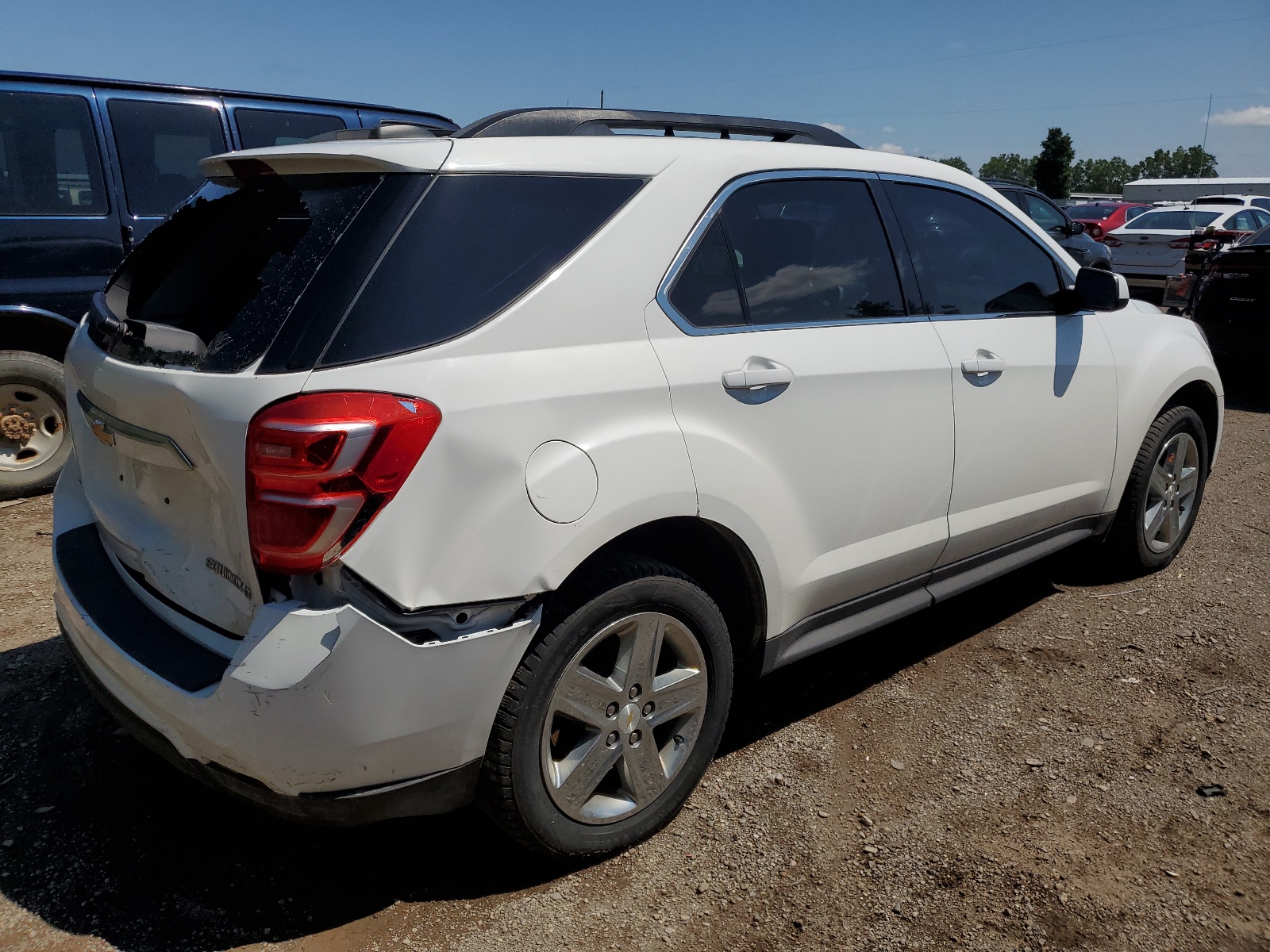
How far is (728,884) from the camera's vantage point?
2510 mm

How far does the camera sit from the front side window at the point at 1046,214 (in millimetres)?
11695

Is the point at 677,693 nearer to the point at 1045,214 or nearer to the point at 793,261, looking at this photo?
the point at 793,261

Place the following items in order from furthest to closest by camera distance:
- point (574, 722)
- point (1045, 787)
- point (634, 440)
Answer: point (1045, 787), point (574, 722), point (634, 440)

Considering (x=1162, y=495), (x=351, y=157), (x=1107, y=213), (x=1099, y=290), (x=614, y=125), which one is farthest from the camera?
(x=1107, y=213)

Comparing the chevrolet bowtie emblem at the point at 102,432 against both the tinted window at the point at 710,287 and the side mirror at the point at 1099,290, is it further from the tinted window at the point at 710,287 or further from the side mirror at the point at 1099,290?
the side mirror at the point at 1099,290

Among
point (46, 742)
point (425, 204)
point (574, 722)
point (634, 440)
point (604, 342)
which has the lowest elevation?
point (46, 742)

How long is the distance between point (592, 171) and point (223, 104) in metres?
4.02

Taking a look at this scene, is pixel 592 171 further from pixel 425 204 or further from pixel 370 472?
pixel 370 472

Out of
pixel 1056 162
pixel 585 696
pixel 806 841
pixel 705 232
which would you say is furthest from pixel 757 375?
pixel 1056 162

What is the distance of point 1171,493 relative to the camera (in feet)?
14.9

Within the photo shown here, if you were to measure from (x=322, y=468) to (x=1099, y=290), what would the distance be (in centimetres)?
301

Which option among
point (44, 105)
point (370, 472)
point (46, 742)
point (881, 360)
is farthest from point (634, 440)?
point (44, 105)

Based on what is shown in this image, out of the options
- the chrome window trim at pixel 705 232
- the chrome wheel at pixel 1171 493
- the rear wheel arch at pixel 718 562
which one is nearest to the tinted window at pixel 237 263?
the chrome window trim at pixel 705 232

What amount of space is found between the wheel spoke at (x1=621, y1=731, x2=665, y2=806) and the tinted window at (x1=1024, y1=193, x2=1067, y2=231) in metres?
10.8
